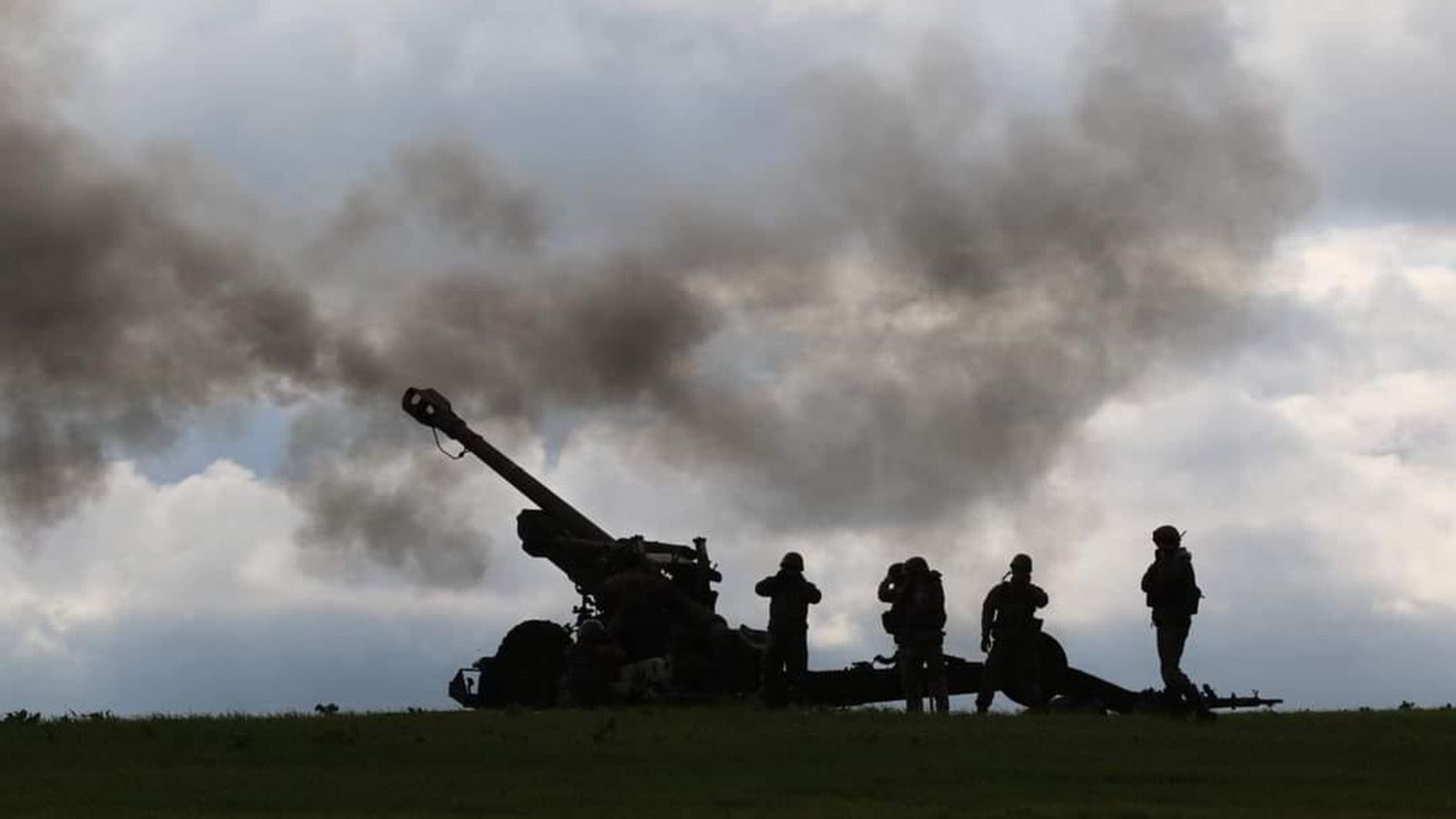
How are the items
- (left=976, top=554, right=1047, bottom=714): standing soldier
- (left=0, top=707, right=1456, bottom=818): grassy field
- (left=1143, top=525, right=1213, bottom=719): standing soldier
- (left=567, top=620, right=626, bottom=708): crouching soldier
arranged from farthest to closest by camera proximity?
(left=567, top=620, right=626, bottom=708): crouching soldier
(left=976, top=554, right=1047, bottom=714): standing soldier
(left=1143, top=525, right=1213, bottom=719): standing soldier
(left=0, top=707, right=1456, bottom=818): grassy field

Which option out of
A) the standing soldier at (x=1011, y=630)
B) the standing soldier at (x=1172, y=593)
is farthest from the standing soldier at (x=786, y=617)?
the standing soldier at (x=1172, y=593)

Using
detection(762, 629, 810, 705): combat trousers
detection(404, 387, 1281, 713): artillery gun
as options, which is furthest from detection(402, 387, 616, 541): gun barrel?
detection(762, 629, 810, 705): combat trousers

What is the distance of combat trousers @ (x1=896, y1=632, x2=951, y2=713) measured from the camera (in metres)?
29.8

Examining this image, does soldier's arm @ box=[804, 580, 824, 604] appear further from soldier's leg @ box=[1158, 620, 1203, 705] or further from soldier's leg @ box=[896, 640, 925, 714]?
soldier's leg @ box=[1158, 620, 1203, 705]

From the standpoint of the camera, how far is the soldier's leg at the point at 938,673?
2991 centimetres

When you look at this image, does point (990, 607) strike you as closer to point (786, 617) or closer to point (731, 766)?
point (786, 617)

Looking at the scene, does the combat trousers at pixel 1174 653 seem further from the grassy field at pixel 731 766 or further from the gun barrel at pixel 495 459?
the gun barrel at pixel 495 459

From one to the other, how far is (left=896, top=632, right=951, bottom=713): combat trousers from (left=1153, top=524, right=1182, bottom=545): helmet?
11.8 feet

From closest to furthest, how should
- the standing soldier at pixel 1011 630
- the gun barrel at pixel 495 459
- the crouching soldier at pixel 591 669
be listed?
the standing soldier at pixel 1011 630, the crouching soldier at pixel 591 669, the gun barrel at pixel 495 459

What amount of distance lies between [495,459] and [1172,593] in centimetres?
1527

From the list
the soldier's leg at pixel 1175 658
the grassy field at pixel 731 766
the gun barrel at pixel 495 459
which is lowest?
the grassy field at pixel 731 766

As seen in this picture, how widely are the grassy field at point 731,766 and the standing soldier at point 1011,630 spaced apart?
133 inches

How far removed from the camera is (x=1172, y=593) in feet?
89.0

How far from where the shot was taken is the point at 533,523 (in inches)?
1492
